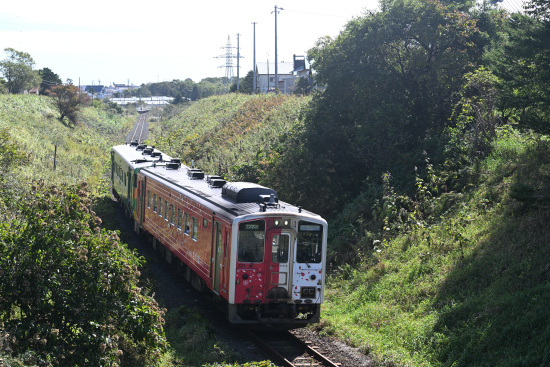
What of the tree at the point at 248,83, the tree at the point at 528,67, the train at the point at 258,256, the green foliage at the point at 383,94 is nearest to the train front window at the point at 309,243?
the train at the point at 258,256

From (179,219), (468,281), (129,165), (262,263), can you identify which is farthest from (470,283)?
(129,165)

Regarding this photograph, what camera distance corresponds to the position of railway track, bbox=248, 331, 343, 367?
10.6 metres

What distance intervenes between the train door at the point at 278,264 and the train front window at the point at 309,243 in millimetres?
234

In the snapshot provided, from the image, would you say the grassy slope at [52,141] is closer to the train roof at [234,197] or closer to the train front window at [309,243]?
the train roof at [234,197]

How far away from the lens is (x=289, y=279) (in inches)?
476

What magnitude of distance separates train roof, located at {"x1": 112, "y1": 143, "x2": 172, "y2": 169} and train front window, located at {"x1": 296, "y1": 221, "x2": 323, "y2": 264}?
37.0ft

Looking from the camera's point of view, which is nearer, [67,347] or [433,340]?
[67,347]

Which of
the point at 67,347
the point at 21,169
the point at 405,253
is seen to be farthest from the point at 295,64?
the point at 67,347

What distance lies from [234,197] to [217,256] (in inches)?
59.4

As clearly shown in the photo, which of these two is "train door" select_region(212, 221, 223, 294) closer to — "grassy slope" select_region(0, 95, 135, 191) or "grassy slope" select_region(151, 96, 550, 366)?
"grassy slope" select_region(151, 96, 550, 366)

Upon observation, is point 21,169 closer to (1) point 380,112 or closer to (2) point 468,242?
(1) point 380,112

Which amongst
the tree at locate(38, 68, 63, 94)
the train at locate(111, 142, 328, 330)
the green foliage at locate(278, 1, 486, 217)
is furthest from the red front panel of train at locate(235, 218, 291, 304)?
the tree at locate(38, 68, 63, 94)

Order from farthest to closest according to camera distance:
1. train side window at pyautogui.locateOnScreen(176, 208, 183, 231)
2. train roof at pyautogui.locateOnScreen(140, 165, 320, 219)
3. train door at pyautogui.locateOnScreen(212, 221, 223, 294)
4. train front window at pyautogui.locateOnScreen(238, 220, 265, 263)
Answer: train side window at pyautogui.locateOnScreen(176, 208, 183, 231) → train door at pyautogui.locateOnScreen(212, 221, 223, 294) → train roof at pyautogui.locateOnScreen(140, 165, 320, 219) → train front window at pyautogui.locateOnScreen(238, 220, 265, 263)

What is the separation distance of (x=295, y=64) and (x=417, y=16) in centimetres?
5864
